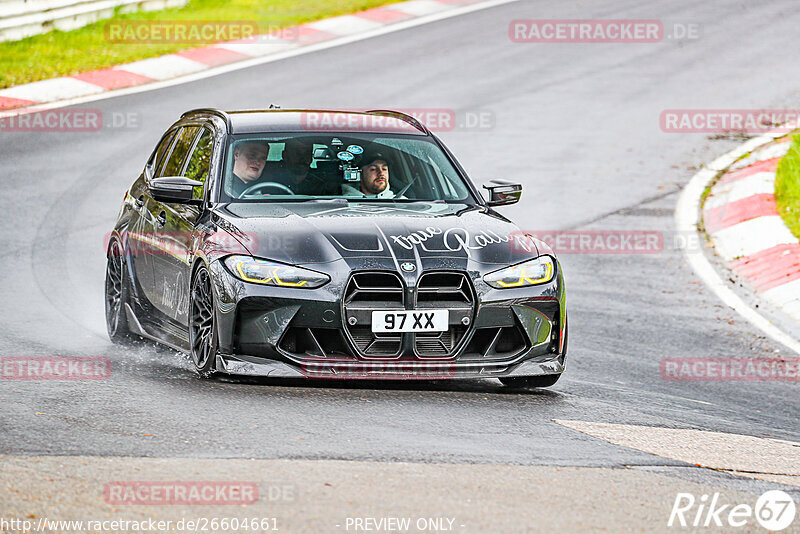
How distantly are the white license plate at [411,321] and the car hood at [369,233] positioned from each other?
285 mm

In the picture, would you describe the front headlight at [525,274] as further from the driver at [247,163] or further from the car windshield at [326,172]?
the driver at [247,163]

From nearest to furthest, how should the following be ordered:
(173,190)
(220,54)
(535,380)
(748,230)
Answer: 1. (535,380)
2. (173,190)
3. (748,230)
4. (220,54)

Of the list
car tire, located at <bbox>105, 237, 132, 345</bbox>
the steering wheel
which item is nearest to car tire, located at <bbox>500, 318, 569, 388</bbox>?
the steering wheel

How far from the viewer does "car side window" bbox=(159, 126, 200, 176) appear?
905cm

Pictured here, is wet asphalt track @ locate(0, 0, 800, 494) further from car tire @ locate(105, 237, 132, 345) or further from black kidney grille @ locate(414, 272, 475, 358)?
black kidney grille @ locate(414, 272, 475, 358)

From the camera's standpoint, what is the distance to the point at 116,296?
9367 millimetres

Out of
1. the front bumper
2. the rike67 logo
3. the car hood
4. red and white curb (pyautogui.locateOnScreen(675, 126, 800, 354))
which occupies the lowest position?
red and white curb (pyautogui.locateOnScreen(675, 126, 800, 354))

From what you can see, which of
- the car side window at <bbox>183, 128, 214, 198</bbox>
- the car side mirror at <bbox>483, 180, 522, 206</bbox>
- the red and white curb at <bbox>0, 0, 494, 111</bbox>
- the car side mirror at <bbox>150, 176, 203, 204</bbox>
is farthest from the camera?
the red and white curb at <bbox>0, 0, 494, 111</bbox>

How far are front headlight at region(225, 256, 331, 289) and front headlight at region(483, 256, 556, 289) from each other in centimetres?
96

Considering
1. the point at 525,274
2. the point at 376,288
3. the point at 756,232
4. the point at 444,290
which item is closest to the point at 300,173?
the point at 376,288

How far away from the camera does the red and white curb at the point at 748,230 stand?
11.3m

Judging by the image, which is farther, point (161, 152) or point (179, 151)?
point (161, 152)

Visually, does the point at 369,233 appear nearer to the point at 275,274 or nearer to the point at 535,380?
the point at 275,274

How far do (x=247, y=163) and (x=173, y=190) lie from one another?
581 mm
